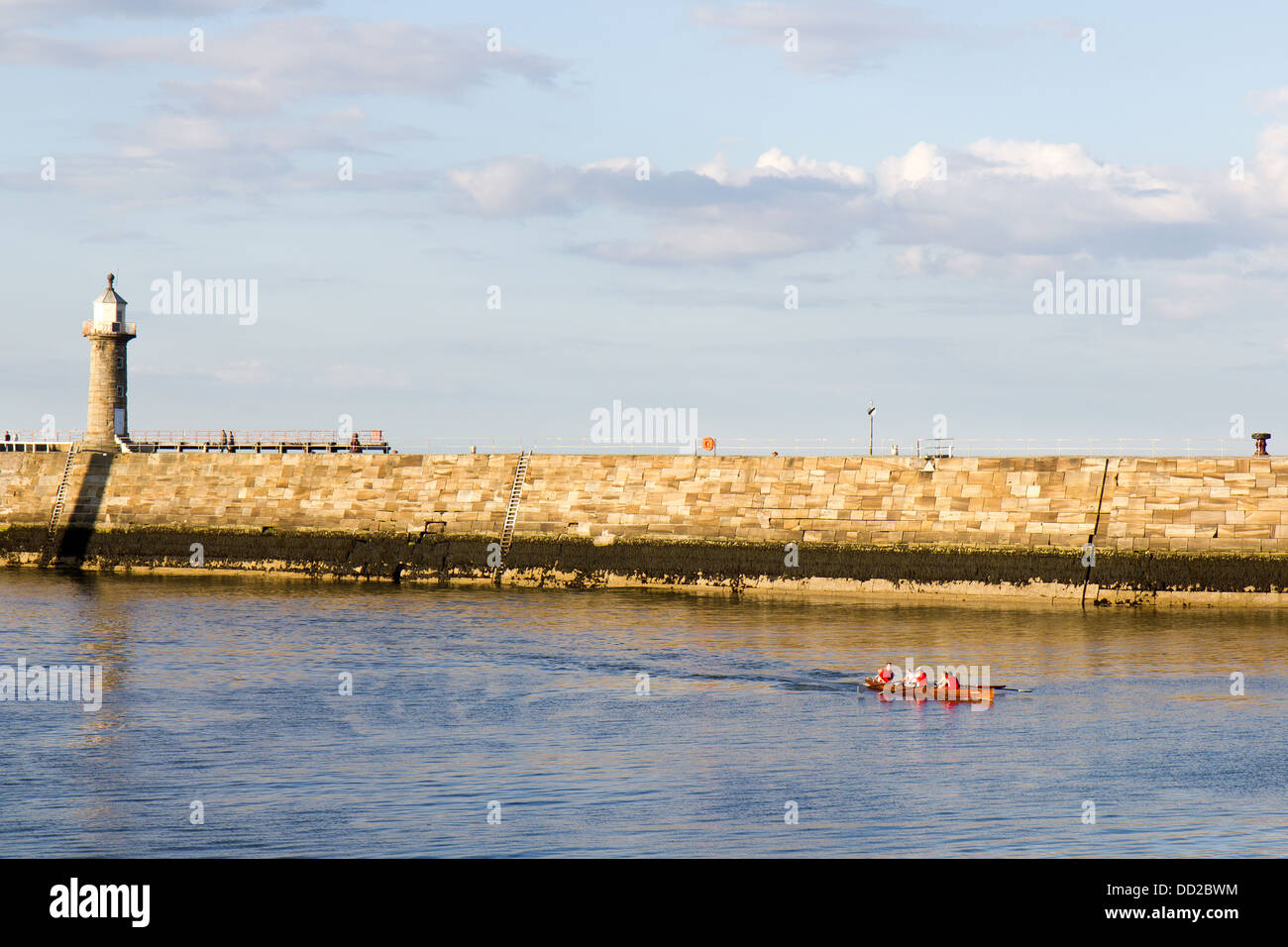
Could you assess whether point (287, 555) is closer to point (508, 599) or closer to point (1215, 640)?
point (508, 599)

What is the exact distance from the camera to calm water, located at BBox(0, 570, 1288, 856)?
26.2 m

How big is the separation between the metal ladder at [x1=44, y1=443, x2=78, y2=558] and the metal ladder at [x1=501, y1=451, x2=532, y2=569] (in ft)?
107

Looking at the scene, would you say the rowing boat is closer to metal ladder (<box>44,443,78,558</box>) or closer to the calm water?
the calm water

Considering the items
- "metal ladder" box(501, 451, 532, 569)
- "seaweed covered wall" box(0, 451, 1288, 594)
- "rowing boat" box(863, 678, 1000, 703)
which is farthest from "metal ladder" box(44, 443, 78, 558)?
"rowing boat" box(863, 678, 1000, 703)

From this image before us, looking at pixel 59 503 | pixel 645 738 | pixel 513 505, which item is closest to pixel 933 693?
pixel 645 738

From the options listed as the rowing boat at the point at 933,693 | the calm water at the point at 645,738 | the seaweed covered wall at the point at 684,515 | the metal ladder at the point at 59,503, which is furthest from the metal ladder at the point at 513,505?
the rowing boat at the point at 933,693

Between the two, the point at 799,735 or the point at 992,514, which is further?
the point at 992,514

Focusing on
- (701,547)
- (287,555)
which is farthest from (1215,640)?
(287,555)

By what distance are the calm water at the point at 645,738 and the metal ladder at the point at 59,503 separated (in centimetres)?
3315

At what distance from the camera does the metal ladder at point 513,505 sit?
78.8m

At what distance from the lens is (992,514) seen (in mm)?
68250
